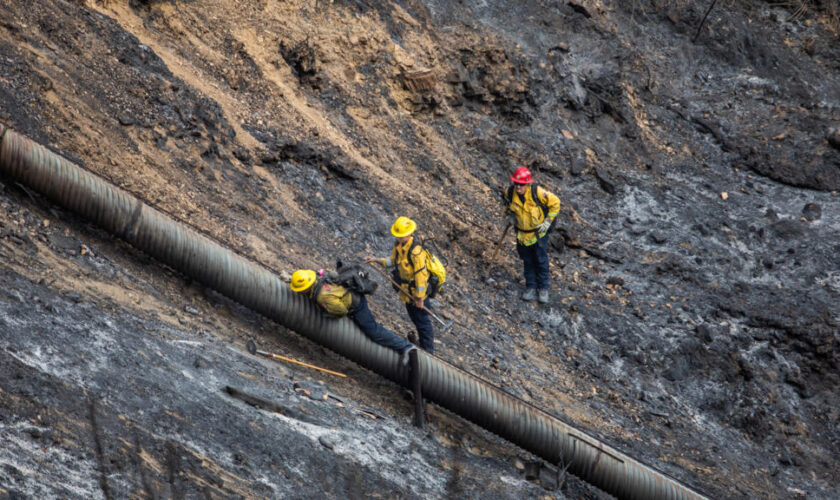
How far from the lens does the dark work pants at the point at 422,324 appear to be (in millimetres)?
8570

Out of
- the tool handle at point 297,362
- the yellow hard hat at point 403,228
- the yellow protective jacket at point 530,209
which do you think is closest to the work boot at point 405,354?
the tool handle at point 297,362

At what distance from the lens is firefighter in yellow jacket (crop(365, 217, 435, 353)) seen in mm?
8070

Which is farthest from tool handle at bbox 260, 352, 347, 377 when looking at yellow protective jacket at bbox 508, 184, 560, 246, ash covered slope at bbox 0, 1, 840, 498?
yellow protective jacket at bbox 508, 184, 560, 246

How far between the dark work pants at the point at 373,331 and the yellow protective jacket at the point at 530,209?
3.09 meters

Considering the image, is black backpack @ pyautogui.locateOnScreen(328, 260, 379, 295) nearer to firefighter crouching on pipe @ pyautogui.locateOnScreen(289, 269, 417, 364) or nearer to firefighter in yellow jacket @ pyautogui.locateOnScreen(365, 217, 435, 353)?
firefighter crouching on pipe @ pyautogui.locateOnScreen(289, 269, 417, 364)

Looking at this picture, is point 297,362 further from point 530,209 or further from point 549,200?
point 549,200

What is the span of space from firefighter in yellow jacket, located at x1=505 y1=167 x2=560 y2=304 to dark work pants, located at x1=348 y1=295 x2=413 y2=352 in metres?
3.10

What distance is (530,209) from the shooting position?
34.0 feet

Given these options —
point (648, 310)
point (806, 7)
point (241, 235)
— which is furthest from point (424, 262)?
point (806, 7)

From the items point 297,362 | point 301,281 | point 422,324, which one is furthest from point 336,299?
point 422,324

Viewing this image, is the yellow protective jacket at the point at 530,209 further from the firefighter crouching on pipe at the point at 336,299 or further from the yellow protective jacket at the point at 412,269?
the firefighter crouching on pipe at the point at 336,299

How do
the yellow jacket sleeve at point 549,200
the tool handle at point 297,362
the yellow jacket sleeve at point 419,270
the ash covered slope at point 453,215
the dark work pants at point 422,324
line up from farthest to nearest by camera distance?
the yellow jacket sleeve at point 549,200, the dark work pants at point 422,324, the yellow jacket sleeve at point 419,270, the tool handle at point 297,362, the ash covered slope at point 453,215

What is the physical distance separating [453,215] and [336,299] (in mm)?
4358

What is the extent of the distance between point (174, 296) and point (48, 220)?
1494 mm
